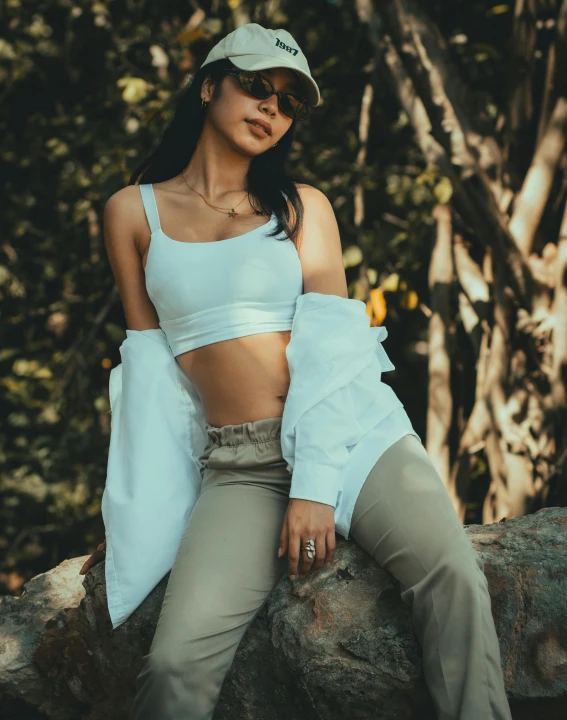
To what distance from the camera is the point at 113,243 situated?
2.16 meters

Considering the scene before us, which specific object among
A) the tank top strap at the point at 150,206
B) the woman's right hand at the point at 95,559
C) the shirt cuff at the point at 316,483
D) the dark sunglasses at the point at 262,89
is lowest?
the woman's right hand at the point at 95,559

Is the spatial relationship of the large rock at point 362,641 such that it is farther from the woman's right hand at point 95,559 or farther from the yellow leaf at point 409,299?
the yellow leaf at point 409,299

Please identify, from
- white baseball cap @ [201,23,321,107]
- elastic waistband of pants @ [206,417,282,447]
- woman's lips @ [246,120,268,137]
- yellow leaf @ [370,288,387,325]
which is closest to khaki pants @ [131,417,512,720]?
elastic waistband of pants @ [206,417,282,447]

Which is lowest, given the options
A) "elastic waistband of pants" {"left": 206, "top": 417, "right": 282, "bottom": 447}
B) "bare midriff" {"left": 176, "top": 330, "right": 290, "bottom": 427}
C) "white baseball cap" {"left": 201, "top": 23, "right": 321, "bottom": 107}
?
"elastic waistband of pants" {"left": 206, "top": 417, "right": 282, "bottom": 447}

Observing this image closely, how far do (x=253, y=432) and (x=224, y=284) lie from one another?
34 cm

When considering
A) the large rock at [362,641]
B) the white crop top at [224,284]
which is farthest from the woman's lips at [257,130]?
the large rock at [362,641]

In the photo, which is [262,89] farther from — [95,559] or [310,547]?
[95,559]

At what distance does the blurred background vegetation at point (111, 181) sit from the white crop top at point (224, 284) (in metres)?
1.57

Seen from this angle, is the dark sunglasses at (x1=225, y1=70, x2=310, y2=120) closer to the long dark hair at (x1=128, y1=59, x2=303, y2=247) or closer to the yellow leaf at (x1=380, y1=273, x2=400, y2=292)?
the long dark hair at (x1=128, y1=59, x2=303, y2=247)

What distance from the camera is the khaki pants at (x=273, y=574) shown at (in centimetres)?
162

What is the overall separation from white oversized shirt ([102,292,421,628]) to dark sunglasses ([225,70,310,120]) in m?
0.50

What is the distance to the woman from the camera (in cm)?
165

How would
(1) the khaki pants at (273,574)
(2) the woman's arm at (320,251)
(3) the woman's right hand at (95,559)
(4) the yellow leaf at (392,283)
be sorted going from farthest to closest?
(4) the yellow leaf at (392,283) → (3) the woman's right hand at (95,559) → (2) the woman's arm at (320,251) → (1) the khaki pants at (273,574)

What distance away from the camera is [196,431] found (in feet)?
7.00
